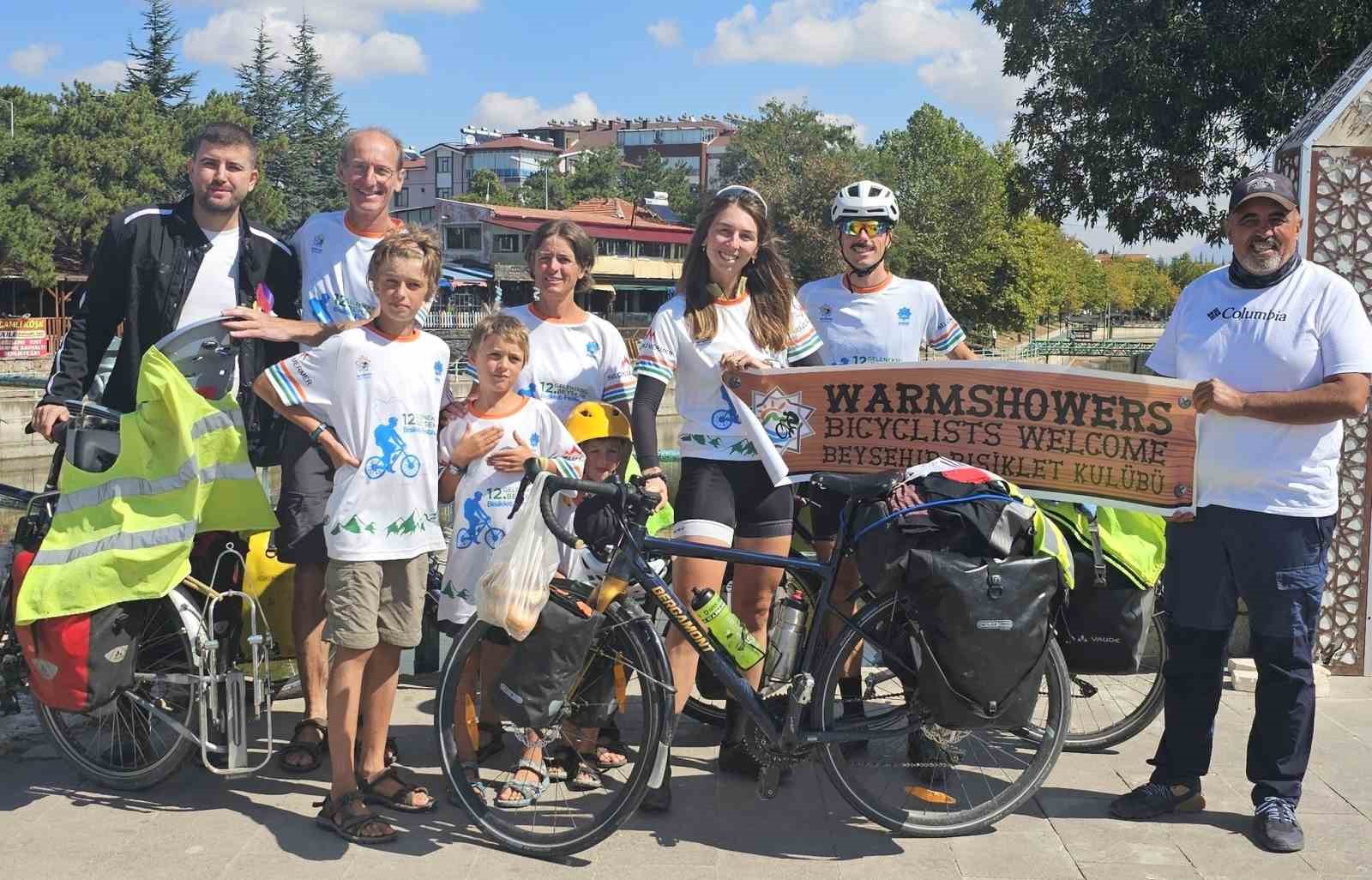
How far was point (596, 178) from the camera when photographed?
4124 inches

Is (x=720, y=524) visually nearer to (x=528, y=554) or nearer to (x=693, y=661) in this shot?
(x=693, y=661)

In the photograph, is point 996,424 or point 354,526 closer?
point 354,526

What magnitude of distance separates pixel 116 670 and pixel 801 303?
2738 mm

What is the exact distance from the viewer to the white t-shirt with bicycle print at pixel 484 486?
13.6 feet

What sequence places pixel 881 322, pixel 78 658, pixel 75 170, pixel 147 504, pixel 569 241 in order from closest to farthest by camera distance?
pixel 78 658 → pixel 147 504 → pixel 569 241 → pixel 881 322 → pixel 75 170

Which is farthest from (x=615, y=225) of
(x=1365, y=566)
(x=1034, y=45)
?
(x=1365, y=566)

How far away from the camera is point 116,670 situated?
13.5ft

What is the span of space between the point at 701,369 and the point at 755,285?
378 mm

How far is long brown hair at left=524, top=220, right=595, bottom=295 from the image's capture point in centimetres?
470

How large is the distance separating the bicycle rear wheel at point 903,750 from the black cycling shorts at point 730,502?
558 mm

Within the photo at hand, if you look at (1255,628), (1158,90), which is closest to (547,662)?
(1255,628)

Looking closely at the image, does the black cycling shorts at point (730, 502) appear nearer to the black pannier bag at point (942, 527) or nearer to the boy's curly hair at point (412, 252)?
the black pannier bag at point (942, 527)

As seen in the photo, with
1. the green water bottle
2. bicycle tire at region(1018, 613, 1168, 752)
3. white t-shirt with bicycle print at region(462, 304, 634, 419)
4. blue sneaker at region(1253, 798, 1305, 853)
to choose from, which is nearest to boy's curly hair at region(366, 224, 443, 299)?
white t-shirt with bicycle print at region(462, 304, 634, 419)

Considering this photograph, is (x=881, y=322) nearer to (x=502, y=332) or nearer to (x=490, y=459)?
(x=502, y=332)
